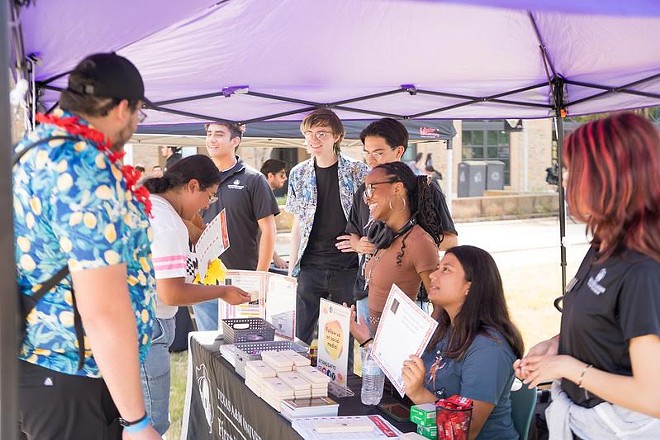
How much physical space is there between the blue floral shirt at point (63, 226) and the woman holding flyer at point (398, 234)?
4.87 feet

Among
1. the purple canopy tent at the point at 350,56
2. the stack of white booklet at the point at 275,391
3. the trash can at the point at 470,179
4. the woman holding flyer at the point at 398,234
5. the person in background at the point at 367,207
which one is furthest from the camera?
the trash can at the point at 470,179

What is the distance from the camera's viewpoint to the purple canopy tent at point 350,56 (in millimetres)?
2779

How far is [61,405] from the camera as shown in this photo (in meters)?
1.67

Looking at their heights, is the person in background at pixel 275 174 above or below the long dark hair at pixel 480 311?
above

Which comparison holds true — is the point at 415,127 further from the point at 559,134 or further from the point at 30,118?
the point at 30,118

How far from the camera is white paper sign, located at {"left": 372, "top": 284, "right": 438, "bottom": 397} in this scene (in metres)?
2.04

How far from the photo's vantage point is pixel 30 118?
10.4 feet

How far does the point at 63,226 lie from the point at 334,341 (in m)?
1.27

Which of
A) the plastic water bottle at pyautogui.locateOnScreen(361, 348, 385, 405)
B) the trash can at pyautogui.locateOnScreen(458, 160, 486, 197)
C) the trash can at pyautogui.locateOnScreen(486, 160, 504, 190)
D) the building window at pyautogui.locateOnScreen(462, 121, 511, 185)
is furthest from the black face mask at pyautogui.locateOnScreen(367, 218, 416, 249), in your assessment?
the building window at pyautogui.locateOnScreen(462, 121, 511, 185)

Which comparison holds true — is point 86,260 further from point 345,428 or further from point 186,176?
point 186,176

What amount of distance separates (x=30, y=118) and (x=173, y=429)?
2123mm

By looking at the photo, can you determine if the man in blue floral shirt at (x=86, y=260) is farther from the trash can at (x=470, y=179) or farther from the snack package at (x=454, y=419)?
the trash can at (x=470, y=179)

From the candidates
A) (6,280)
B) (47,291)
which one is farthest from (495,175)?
(6,280)


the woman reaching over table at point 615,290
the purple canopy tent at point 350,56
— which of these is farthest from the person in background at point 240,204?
the woman reaching over table at point 615,290
